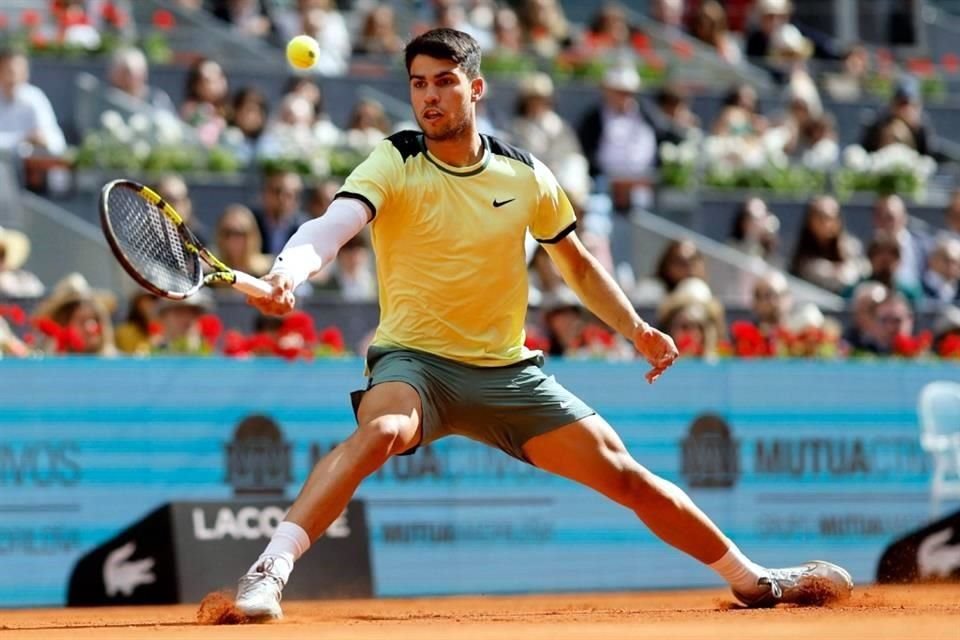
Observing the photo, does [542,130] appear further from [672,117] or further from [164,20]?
[164,20]

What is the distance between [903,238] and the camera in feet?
52.6

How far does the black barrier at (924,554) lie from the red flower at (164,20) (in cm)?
826

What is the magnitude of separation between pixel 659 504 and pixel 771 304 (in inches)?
249

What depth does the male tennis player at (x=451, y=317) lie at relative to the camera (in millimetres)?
7148

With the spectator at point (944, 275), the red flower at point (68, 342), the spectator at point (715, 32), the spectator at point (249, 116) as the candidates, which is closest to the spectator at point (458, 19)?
the spectator at point (249, 116)

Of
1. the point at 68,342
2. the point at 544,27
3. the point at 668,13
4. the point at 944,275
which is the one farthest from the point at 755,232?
the point at 68,342

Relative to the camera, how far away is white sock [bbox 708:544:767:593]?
26.0 feet

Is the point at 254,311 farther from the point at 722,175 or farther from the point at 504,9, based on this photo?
the point at 504,9

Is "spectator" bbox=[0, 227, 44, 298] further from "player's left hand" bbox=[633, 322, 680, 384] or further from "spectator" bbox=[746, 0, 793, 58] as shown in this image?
"spectator" bbox=[746, 0, 793, 58]

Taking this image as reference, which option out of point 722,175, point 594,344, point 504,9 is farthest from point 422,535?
point 504,9

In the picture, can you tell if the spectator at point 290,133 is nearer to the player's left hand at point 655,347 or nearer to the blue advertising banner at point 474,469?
the blue advertising banner at point 474,469

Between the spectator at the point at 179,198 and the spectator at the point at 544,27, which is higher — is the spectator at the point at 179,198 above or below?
below

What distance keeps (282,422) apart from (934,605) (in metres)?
3.87

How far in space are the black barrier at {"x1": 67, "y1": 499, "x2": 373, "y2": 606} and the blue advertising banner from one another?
27mm
